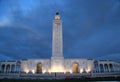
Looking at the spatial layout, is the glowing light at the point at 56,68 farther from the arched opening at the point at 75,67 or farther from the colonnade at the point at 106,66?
the colonnade at the point at 106,66

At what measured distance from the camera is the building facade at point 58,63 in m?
61.2

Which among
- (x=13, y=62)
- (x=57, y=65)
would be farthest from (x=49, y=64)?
(x=13, y=62)

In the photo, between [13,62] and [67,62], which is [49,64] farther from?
→ [13,62]

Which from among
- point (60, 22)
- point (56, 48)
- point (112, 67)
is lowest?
point (112, 67)

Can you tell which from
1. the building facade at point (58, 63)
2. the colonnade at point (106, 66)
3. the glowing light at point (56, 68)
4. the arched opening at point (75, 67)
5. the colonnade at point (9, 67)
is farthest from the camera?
the colonnade at point (9, 67)

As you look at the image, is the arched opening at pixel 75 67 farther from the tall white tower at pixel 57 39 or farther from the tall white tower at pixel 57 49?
the tall white tower at pixel 57 39

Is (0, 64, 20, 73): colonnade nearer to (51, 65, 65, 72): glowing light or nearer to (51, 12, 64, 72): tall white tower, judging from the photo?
(51, 65, 65, 72): glowing light

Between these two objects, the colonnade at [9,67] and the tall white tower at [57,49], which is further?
the colonnade at [9,67]

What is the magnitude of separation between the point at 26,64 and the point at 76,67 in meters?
16.6

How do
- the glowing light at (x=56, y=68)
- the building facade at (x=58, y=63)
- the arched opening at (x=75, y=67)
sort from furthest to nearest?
the arched opening at (x=75, y=67) → the building facade at (x=58, y=63) → the glowing light at (x=56, y=68)

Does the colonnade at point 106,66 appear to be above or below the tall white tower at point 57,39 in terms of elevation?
below

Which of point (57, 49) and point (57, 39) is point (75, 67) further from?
point (57, 39)

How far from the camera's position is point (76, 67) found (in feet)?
216

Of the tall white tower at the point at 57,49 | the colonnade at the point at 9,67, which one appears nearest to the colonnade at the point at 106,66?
the tall white tower at the point at 57,49
